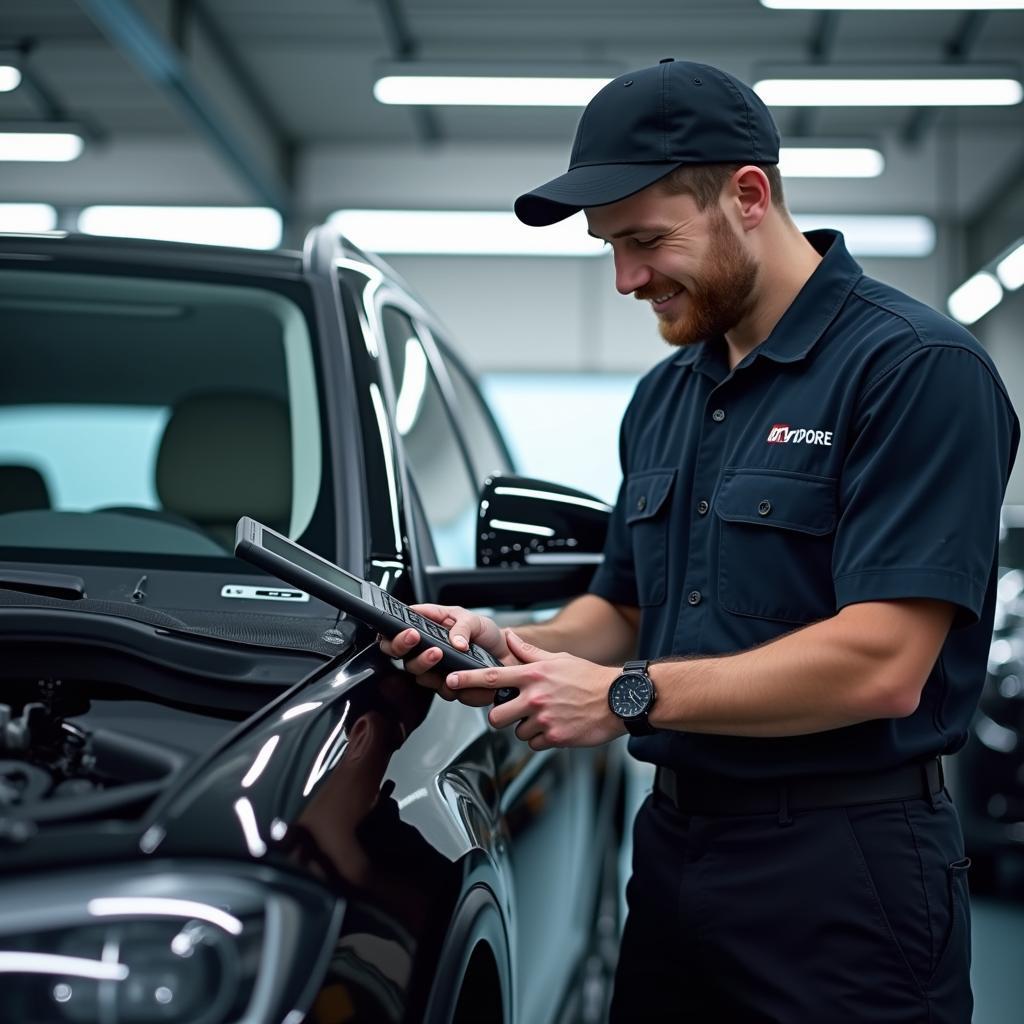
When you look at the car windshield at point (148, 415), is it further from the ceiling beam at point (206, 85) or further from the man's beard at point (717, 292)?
the ceiling beam at point (206, 85)

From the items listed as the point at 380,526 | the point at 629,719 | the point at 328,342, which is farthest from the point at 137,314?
the point at 629,719

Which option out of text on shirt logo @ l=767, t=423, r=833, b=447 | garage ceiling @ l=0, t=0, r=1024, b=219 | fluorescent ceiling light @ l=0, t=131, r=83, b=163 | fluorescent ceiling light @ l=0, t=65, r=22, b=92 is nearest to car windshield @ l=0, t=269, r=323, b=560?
Answer: text on shirt logo @ l=767, t=423, r=833, b=447

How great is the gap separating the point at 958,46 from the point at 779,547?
8.69m

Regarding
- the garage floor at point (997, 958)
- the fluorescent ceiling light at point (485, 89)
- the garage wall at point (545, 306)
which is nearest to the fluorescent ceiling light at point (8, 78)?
the fluorescent ceiling light at point (485, 89)

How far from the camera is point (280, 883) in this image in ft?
3.23

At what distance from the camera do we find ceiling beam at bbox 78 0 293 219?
676cm

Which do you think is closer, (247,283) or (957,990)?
(957,990)

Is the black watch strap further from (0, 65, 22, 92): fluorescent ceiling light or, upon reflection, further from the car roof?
(0, 65, 22, 92): fluorescent ceiling light

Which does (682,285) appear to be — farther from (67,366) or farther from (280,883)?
(67,366)

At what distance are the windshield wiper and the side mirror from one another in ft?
1.63

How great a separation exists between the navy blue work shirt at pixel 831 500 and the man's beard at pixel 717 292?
59mm

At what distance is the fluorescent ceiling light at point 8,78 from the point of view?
810 centimetres

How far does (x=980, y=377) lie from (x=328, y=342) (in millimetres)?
905

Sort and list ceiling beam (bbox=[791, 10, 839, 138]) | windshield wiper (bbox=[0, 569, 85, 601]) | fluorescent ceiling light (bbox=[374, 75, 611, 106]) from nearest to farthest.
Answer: windshield wiper (bbox=[0, 569, 85, 601]), fluorescent ceiling light (bbox=[374, 75, 611, 106]), ceiling beam (bbox=[791, 10, 839, 138])
